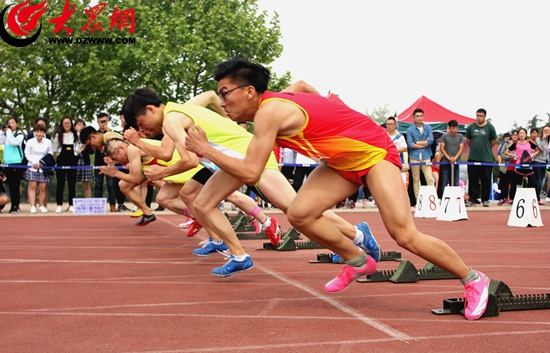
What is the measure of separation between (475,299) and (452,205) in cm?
924

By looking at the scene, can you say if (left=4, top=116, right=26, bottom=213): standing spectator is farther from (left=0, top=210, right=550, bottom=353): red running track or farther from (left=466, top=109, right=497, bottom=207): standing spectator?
(left=466, top=109, right=497, bottom=207): standing spectator

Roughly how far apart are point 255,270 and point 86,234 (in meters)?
5.37

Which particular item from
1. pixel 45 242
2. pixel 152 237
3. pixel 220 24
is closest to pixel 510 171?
pixel 152 237

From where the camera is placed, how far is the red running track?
382 cm

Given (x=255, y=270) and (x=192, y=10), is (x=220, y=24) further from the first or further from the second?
(x=255, y=270)

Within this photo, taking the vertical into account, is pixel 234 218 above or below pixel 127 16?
below

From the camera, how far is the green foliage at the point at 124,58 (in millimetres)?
36562

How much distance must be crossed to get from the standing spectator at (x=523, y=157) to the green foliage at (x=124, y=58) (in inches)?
900

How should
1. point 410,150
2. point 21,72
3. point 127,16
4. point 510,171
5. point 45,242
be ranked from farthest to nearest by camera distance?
point 127,16, point 21,72, point 510,171, point 410,150, point 45,242

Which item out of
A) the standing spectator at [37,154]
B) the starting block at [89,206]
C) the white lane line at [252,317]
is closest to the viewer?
the white lane line at [252,317]

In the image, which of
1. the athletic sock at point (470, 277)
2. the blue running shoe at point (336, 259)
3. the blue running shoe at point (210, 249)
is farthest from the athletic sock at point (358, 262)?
the blue running shoe at point (210, 249)

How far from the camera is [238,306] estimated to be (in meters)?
4.93

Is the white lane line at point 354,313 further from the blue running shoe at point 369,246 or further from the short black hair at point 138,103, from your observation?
the short black hair at point 138,103

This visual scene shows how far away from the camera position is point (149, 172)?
717 cm
